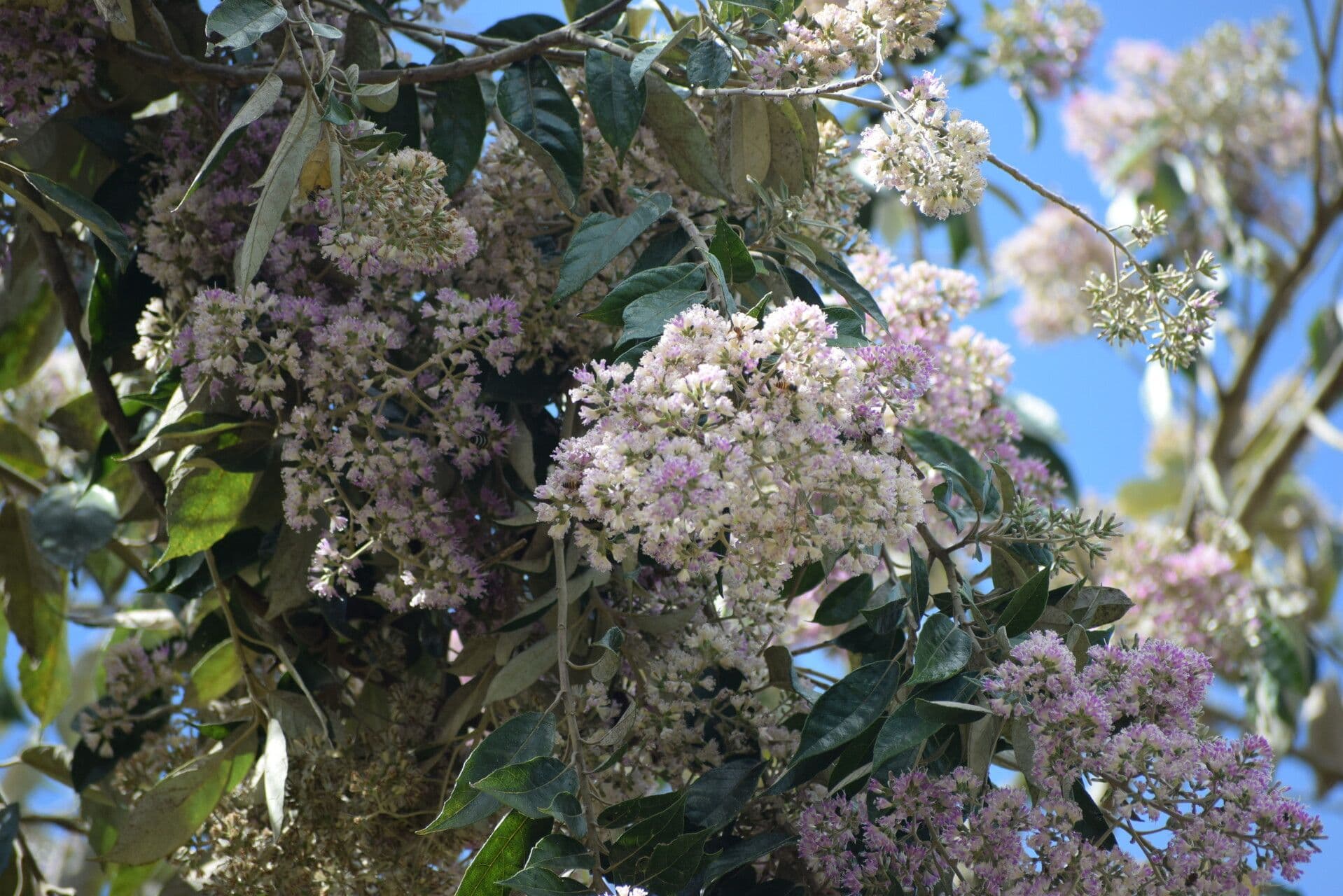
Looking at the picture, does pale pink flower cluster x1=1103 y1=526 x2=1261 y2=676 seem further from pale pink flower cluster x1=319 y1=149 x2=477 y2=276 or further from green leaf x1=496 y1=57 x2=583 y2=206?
pale pink flower cluster x1=319 y1=149 x2=477 y2=276

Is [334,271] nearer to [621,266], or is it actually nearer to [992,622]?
[621,266]

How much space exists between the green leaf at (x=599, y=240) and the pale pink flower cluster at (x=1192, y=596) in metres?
1.22

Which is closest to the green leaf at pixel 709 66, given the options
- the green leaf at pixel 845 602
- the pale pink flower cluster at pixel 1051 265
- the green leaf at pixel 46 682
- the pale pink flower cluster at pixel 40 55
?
the green leaf at pixel 845 602

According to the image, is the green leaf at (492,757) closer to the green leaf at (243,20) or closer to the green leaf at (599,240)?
the green leaf at (599,240)

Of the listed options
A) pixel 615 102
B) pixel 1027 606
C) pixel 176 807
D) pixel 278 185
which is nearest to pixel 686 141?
pixel 615 102

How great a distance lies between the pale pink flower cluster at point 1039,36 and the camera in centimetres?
181

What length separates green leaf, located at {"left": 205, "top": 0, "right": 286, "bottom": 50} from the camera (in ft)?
2.25

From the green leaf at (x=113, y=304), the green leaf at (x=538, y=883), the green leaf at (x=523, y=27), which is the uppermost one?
the green leaf at (x=523, y=27)

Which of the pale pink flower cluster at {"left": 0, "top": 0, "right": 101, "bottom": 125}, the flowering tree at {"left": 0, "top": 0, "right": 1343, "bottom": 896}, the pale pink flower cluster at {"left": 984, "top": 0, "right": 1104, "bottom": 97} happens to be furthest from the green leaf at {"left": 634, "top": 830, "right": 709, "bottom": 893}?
the pale pink flower cluster at {"left": 984, "top": 0, "right": 1104, "bottom": 97}

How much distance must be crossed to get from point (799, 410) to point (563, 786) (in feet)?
0.85

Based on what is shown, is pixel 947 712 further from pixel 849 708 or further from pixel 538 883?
pixel 538 883

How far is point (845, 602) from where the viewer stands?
0.86m

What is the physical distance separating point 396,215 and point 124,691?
589mm

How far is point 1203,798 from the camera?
2.15 ft
